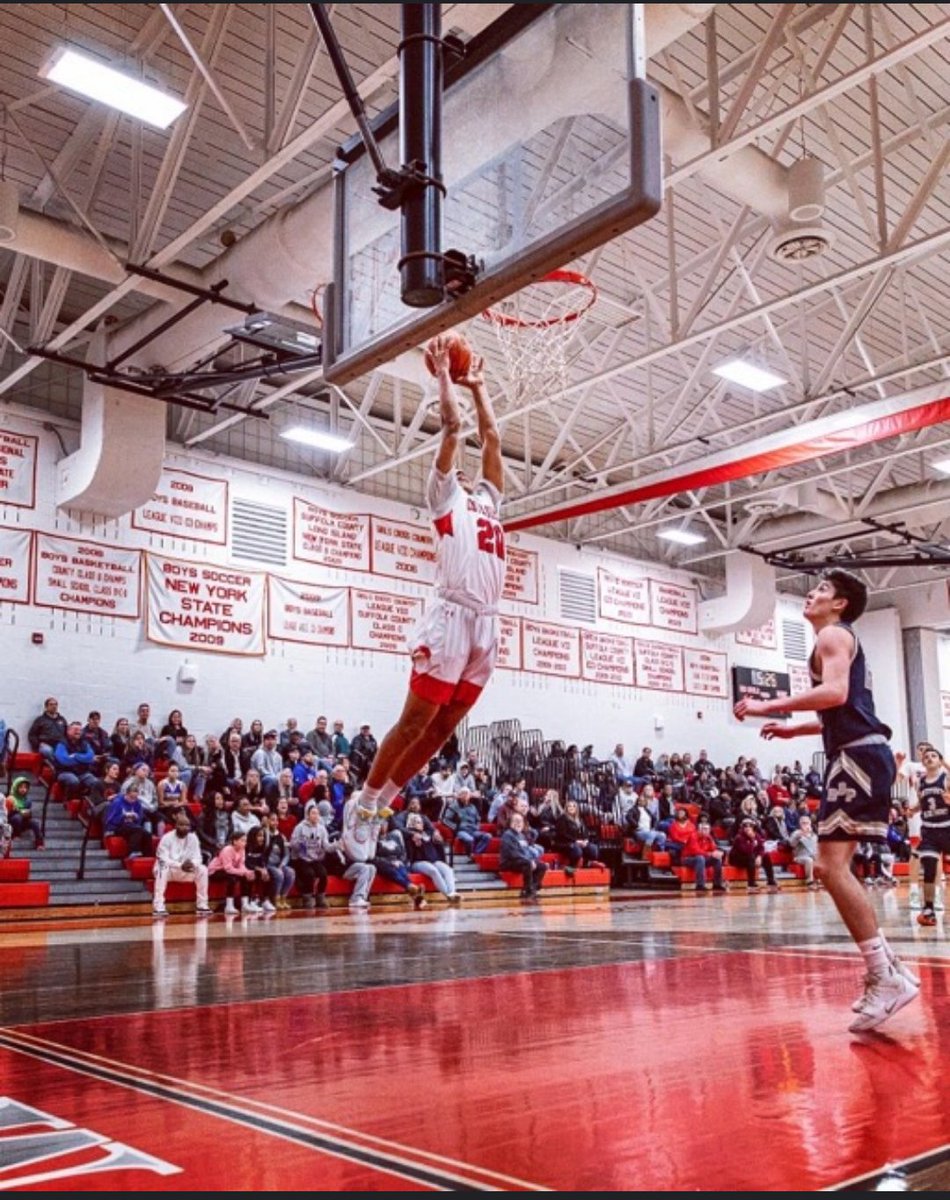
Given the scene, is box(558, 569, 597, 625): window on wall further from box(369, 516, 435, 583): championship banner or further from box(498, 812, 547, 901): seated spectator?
box(498, 812, 547, 901): seated spectator

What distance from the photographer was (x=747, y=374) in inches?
608

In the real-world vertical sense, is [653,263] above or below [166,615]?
above

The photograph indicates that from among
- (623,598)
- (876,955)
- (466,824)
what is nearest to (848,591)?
(876,955)

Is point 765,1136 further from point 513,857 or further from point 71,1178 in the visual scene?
point 513,857

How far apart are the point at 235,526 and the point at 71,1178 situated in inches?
654

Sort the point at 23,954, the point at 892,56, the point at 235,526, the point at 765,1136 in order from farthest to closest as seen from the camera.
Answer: the point at 235,526, the point at 892,56, the point at 23,954, the point at 765,1136

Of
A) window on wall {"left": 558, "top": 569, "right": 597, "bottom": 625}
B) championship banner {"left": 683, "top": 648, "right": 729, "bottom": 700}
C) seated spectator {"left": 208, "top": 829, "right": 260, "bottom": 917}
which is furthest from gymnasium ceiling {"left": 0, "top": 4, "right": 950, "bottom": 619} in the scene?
seated spectator {"left": 208, "top": 829, "right": 260, "bottom": 917}

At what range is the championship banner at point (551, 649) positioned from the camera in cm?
2253

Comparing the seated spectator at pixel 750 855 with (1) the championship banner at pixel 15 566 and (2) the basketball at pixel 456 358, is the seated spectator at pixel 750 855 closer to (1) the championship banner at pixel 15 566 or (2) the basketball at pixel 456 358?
(1) the championship banner at pixel 15 566

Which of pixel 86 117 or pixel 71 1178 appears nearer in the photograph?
pixel 71 1178

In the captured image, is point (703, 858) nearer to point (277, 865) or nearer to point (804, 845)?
point (804, 845)

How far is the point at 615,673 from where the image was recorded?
2420cm

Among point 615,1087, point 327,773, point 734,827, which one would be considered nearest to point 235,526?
point 327,773

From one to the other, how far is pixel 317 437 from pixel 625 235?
5.74 metres
